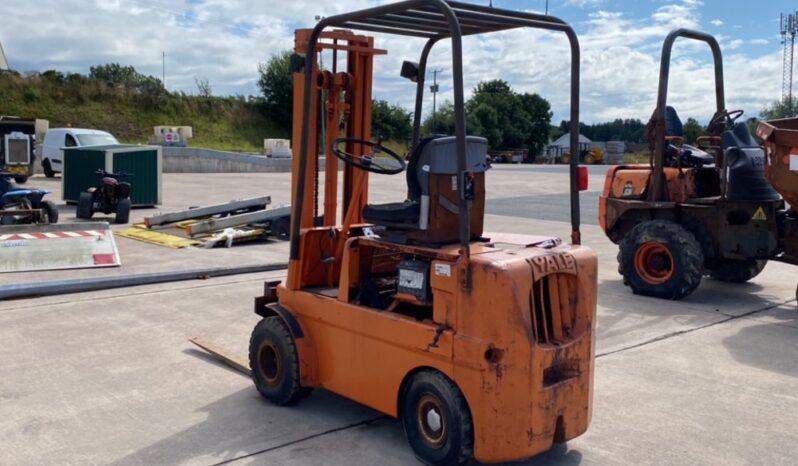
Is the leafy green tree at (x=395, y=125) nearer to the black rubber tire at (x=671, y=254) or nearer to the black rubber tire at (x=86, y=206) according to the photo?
the black rubber tire at (x=671, y=254)

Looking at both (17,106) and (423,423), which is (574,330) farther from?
(17,106)

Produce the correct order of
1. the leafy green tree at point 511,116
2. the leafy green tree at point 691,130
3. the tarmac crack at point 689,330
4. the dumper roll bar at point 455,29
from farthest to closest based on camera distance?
the leafy green tree at point 511,116 < the leafy green tree at point 691,130 < the tarmac crack at point 689,330 < the dumper roll bar at point 455,29

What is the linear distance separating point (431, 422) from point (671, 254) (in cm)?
570

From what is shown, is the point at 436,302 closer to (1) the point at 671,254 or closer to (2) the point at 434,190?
(2) the point at 434,190

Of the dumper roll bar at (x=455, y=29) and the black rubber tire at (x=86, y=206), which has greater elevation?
the dumper roll bar at (x=455, y=29)

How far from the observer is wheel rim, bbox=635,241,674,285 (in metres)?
9.43

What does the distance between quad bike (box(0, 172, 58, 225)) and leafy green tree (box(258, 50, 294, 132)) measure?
151ft

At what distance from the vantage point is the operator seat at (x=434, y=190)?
15.0 feet

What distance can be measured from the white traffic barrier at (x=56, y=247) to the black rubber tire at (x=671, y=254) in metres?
6.51

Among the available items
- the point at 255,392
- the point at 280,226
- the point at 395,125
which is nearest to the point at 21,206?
the point at 280,226

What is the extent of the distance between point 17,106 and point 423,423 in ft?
154

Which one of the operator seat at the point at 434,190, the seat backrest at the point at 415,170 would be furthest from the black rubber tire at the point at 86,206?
the seat backrest at the point at 415,170

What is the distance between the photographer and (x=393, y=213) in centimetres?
475

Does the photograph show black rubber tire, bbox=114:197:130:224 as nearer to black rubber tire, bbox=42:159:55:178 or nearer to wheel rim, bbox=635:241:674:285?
wheel rim, bbox=635:241:674:285
